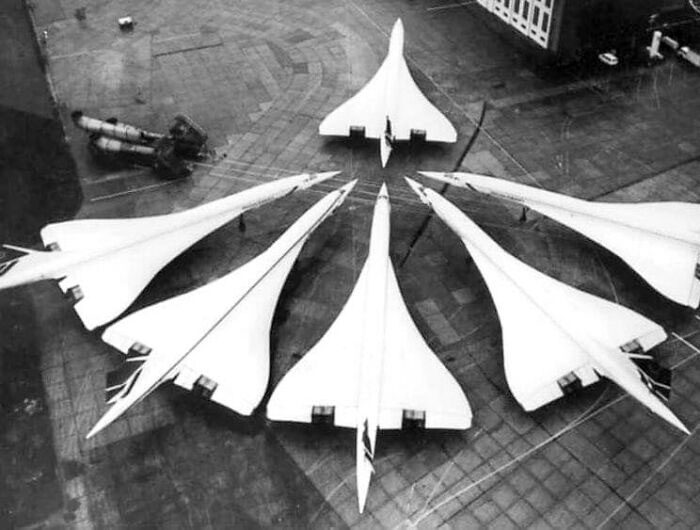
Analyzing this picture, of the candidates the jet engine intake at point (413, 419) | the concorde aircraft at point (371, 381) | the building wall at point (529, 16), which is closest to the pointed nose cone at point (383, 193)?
the concorde aircraft at point (371, 381)

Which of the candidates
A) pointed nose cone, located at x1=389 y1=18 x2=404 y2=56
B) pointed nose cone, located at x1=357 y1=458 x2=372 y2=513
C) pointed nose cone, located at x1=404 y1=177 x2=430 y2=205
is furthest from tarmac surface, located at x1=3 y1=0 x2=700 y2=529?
pointed nose cone, located at x1=389 y1=18 x2=404 y2=56

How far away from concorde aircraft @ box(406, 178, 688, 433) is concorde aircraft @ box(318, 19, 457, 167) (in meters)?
11.3

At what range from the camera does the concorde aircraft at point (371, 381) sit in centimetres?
2638

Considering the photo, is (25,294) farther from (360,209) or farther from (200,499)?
(360,209)

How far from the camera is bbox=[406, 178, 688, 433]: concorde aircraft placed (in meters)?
26.8

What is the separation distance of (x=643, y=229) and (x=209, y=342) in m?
21.1

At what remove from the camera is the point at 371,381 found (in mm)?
26656

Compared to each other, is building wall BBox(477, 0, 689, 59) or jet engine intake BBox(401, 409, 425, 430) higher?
building wall BBox(477, 0, 689, 59)

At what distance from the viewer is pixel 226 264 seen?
115ft

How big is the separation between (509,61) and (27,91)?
33969 millimetres

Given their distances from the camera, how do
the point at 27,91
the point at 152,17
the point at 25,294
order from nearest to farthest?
the point at 25,294, the point at 27,91, the point at 152,17

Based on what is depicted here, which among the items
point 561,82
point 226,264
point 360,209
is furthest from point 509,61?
point 226,264

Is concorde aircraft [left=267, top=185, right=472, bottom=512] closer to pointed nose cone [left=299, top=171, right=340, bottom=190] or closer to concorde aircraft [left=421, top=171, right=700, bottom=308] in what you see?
pointed nose cone [left=299, top=171, right=340, bottom=190]

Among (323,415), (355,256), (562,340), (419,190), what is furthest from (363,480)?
(419,190)
